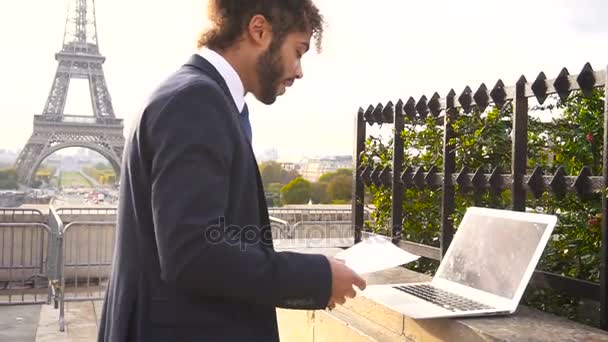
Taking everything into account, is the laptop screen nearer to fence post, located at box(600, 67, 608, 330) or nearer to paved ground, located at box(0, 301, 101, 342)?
fence post, located at box(600, 67, 608, 330)

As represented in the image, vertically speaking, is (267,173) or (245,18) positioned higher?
(245,18)

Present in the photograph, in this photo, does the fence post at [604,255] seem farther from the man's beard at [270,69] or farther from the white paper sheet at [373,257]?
the man's beard at [270,69]

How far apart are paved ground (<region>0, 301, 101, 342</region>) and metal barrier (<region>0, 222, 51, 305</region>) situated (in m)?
1.04

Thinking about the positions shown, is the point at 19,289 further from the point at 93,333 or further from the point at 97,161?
the point at 97,161

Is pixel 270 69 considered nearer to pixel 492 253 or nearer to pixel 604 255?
pixel 492 253

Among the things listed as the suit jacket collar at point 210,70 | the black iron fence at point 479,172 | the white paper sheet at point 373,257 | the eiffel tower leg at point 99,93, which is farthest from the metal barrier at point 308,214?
the eiffel tower leg at point 99,93

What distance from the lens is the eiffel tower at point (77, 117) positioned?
89.8 feet

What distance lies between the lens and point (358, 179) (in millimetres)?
3893

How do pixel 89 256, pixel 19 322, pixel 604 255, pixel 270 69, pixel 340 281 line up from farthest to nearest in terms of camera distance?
pixel 89 256, pixel 19 322, pixel 604 255, pixel 270 69, pixel 340 281

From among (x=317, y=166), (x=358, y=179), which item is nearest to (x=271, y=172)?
(x=358, y=179)

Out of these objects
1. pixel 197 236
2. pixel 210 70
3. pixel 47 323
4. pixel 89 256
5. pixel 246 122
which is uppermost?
pixel 210 70

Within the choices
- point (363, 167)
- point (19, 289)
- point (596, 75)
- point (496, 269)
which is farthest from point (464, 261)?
point (19, 289)

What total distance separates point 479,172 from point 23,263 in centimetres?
761

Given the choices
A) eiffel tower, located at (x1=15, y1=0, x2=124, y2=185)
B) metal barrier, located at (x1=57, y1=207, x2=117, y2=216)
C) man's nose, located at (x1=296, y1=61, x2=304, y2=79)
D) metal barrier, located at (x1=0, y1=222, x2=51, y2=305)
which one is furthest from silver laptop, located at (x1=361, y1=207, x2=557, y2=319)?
eiffel tower, located at (x1=15, y1=0, x2=124, y2=185)
